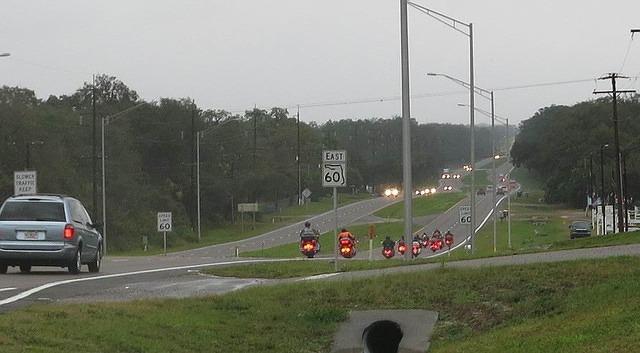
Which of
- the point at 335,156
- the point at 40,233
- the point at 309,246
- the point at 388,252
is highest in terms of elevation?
the point at 335,156

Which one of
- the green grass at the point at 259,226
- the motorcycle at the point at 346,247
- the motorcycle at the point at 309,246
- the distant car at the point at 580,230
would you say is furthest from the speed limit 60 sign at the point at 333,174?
the green grass at the point at 259,226

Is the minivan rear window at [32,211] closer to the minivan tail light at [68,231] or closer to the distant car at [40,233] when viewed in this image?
the distant car at [40,233]

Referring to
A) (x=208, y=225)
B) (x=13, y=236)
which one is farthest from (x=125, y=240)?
(x=13, y=236)

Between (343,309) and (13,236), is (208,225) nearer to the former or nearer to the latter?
(13,236)

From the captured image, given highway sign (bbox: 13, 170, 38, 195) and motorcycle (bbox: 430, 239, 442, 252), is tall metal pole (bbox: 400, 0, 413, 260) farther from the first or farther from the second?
motorcycle (bbox: 430, 239, 442, 252)

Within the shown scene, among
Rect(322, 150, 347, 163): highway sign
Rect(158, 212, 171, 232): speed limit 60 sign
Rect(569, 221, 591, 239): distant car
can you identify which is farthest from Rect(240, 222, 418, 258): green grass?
Rect(322, 150, 347, 163): highway sign

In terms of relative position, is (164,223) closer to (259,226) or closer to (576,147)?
(259,226)

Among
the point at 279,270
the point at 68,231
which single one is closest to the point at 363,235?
the point at 279,270

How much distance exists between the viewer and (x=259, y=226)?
3834 inches

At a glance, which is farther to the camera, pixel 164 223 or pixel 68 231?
pixel 164 223

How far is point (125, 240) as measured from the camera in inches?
3147

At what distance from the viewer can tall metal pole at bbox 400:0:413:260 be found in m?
28.8

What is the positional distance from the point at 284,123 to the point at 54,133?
3533 centimetres

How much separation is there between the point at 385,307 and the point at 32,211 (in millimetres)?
9688
